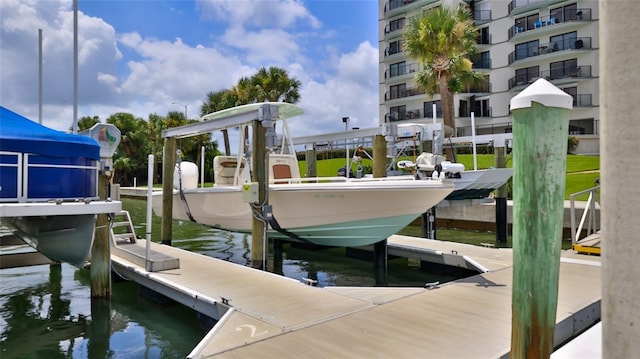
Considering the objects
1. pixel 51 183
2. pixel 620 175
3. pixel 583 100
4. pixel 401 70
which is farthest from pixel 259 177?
pixel 401 70

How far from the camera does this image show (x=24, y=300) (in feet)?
28.6

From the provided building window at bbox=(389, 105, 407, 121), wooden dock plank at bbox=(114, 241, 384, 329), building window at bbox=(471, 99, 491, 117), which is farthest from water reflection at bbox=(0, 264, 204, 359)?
building window at bbox=(389, 105, 407, 121)

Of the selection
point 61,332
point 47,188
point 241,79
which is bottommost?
point 61,332

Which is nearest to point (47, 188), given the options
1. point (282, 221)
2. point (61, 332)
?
point (61, 332)

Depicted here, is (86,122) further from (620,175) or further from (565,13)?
(620,175)

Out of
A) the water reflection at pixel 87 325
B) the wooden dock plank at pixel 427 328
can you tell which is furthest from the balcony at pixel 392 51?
the wooden dock plank at pixel 427 328

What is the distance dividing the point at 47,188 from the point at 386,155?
320 inches

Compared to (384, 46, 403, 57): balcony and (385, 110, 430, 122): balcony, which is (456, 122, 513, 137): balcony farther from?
(384, 46, 403, 57): balcony

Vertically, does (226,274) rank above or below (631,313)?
below

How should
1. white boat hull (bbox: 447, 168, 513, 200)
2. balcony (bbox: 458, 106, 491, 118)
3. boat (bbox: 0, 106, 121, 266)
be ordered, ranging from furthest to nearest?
balcony (bbox: 458, 106, 491, 118) < white boat hull (bbox: 447, 168, 513, 200) < boat (bbox: 0, 106, 121, 266)

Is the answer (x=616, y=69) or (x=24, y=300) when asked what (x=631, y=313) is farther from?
(x=24, y=300)

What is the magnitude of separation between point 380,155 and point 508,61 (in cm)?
2941

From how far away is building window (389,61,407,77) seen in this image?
141 feet

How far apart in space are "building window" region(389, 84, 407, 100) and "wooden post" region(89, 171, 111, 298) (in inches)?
1473
